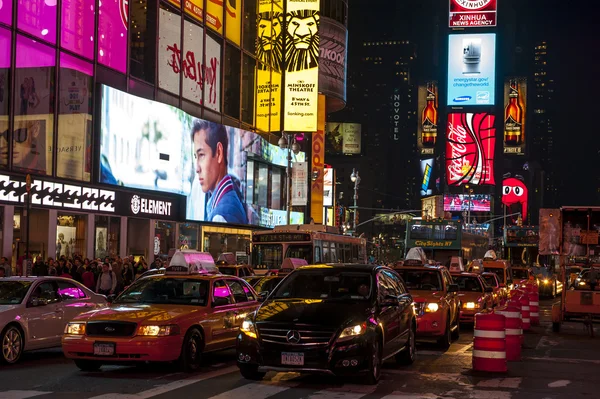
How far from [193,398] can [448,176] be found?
11678 centimetres

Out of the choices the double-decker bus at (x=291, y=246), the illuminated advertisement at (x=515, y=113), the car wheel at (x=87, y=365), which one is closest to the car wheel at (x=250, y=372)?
the car wheel at (x=87, y=365)

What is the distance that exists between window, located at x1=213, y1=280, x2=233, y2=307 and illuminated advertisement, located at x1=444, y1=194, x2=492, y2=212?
120 m

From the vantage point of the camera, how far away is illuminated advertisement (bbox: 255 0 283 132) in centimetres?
5438

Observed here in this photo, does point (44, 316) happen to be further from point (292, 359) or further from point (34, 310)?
point (292, 359)

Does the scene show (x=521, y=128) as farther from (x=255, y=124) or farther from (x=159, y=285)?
(x=159, y=285)

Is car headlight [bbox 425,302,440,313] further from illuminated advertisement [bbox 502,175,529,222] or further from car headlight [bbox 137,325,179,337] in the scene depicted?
illuminated advertisement [bbox 502,175,529,222]

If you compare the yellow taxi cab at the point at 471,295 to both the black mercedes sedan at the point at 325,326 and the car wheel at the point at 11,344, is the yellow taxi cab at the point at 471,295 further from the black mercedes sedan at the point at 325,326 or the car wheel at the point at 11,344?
the car wheel at the point at 11,344

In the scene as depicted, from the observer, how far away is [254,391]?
434 inches

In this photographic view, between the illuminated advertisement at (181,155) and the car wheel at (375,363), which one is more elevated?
the illuminated advertisement at (181,155)

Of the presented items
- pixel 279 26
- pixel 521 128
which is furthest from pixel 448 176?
pixel 279 26

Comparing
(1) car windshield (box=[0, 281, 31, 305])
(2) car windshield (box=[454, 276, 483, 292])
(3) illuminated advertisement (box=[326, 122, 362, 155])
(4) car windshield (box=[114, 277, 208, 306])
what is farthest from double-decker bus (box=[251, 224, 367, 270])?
(3) illuminated advertisement (box=[326, 122, 362, 155])

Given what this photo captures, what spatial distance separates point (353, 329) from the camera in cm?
1128

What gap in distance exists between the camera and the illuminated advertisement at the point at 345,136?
152 m

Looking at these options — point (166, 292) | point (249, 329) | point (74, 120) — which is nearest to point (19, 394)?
point (249, 329)
